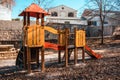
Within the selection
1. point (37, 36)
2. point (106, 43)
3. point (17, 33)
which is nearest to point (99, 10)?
point (106, 43)

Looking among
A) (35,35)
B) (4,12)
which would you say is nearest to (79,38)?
(35,35)

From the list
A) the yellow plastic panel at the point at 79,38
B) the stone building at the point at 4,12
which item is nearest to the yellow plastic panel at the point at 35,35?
→ the yellow plastic panel at the point at 79,38

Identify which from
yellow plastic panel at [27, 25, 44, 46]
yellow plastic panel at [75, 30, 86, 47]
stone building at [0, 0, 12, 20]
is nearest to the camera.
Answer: yellow plastic panel at [27, 25, 44, 46]

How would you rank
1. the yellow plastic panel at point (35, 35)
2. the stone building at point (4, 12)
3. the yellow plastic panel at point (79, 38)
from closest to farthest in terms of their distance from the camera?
the yellow plastic panel at point (35, 35) < the yellow plastic panel at point (79, 38) < the stone building at point (4, 12)

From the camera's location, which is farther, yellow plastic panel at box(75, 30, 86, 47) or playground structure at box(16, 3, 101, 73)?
yellow plastic panel at box(75, 30, 86, 47)

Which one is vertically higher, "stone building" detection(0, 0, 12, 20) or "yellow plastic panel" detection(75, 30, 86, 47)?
"stone building" detection(0, 0, 12, 20)

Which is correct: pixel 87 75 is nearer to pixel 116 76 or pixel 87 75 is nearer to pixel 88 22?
pixel 116 76

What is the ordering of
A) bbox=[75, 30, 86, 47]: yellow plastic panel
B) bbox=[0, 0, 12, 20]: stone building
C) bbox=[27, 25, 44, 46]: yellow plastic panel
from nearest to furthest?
bbox=[27, 25, 44, 46]: yellow plastic panel, bbox=[75, 30, 86, 47]: yellow plastic panel, bbox=[0, 0, 12, 20]: stone building

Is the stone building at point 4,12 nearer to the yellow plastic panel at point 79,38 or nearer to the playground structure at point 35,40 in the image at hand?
the playground structure at point 35,40

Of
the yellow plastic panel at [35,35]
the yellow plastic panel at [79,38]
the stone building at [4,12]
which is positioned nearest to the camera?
the yellow plastic panel at [35,35]

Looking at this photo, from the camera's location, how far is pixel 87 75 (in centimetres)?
927

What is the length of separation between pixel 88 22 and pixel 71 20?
371cm

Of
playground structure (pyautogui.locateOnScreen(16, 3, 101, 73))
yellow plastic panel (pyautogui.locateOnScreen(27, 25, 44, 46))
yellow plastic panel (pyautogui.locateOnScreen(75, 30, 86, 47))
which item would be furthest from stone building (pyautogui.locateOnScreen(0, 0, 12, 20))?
yellow plastic panel (pyautogui.locateOnScreen(27, 25, 44, 46))

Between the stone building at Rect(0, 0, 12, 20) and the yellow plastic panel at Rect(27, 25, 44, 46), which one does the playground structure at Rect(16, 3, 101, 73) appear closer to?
the yellow plastic panel at Rect(27, 25, 44, 46)
